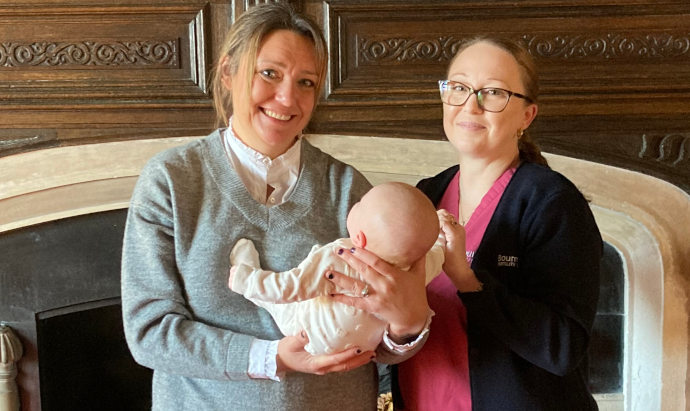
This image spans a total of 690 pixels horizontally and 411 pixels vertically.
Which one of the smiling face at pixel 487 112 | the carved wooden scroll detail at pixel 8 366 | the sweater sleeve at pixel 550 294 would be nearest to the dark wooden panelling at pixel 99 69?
the carved wooden scroll detail at pixel 8 366

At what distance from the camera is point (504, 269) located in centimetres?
117

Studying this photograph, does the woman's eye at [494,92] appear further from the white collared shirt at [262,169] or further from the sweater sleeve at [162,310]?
the sweater sleeve at [162,310]

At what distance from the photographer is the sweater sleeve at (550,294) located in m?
1.09

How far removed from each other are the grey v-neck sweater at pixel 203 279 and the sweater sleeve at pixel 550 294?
30 cm

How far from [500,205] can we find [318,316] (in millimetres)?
429

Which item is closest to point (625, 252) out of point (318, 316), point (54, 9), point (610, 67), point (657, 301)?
point (657, 301)

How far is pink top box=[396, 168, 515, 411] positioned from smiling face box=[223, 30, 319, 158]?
15.8 inches

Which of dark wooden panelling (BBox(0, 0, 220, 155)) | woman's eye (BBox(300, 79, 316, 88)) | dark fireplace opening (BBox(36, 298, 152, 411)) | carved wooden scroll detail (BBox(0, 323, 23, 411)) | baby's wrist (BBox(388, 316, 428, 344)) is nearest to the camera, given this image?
baby's wrist (BBox(388, 316, 428, 344))

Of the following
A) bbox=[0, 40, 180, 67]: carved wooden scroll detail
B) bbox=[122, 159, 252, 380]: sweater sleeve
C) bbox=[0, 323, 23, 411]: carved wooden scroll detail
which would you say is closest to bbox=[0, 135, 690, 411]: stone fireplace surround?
bbox=[0, 323, 23, 411]: carved wooden scroll detail

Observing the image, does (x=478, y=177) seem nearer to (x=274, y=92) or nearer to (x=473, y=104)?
(x=473, y=104)

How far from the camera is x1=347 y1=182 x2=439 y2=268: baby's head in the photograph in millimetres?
980

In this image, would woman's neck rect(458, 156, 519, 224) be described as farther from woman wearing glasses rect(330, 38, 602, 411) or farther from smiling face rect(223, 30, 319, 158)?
smiling face rect(223, 30, 319, 158)

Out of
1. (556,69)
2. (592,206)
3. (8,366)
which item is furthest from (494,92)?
(8,366)

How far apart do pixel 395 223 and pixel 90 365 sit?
5.35 ft
